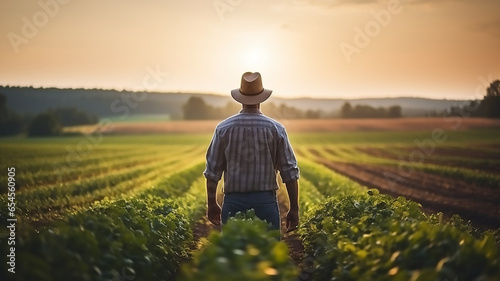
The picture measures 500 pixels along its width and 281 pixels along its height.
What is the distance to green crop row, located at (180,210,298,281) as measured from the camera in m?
3.68

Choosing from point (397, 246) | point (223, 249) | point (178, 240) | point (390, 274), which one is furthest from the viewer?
point (178, 240)

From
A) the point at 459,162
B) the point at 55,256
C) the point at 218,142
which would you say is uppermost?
the point at 218,142

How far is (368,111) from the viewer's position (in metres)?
83.8

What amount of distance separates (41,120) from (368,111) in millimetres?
49523

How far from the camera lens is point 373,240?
569cm

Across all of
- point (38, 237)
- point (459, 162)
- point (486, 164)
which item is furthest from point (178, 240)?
point (459, 162)

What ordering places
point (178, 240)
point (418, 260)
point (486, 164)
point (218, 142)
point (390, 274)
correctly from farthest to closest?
point (486, 164) < point (178, 240) < point (218, 142) < point (418, 260) < point (390, 274)

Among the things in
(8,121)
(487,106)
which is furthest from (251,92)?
(8,121)

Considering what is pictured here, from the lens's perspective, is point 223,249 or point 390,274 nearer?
point 223,249

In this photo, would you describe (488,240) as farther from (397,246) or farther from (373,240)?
(373,240)

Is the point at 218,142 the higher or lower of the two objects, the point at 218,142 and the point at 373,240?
the higher

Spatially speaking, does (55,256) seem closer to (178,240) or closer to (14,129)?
Answer: (178,240)

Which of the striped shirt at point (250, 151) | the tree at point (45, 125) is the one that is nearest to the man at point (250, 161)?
the striped shirt at point (250, 151)

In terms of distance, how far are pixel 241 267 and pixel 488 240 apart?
2.49 m
